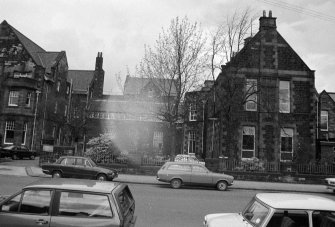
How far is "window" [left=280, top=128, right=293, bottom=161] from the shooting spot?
29812 millimetres

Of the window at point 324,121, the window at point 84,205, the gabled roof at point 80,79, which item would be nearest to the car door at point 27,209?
the window at point 84,205

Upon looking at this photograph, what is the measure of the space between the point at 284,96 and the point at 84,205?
28.3m

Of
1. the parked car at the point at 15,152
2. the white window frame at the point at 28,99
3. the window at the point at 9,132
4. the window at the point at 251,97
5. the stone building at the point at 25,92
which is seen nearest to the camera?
the window at the point at 251,97

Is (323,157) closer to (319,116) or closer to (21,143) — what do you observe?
(319,116)

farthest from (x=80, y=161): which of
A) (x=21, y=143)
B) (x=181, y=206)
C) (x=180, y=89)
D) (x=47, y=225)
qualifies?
(x=21, y=143)

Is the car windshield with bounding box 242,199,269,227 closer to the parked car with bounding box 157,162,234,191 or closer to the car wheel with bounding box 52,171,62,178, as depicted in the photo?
the parked car with bounding box 157,162,234,191

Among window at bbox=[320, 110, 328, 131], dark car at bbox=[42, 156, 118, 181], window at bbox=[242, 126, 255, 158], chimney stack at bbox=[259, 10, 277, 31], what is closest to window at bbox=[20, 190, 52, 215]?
dark car at bbox=[42, 156, 118, 181]

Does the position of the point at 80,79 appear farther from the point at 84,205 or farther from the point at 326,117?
the point at 84,205

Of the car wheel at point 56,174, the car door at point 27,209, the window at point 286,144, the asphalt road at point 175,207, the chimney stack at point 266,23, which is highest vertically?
the chimney stack at point 266,23

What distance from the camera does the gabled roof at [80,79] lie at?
5991 cm

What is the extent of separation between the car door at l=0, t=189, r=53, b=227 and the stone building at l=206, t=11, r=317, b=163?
24.0m

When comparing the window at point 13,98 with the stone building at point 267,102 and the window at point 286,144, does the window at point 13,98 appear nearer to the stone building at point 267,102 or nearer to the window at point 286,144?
the stone building at point 267,102

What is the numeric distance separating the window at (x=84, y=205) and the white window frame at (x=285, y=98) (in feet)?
89.9

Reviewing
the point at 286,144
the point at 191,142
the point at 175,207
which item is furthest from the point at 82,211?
the point at 191,142
